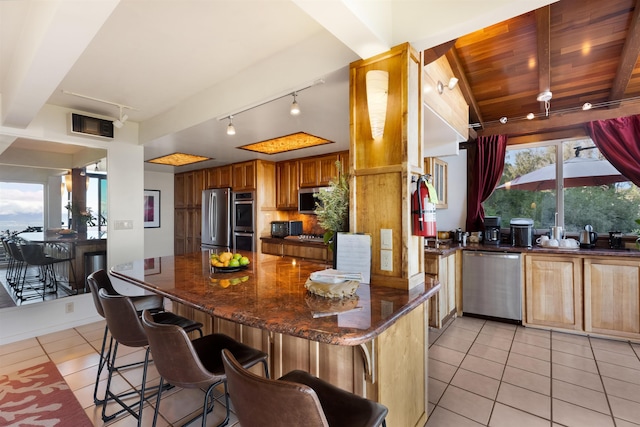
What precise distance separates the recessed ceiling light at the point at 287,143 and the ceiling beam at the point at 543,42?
2.32 meters

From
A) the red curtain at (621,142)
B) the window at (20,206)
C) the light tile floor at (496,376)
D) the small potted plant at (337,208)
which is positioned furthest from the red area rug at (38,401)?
the red curtain at (621,142)

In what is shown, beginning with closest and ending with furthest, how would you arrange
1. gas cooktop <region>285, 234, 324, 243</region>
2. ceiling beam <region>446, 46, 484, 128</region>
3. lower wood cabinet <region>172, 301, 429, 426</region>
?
lower wood cabinet <region>172, 301, 429, 426</region>, ceiling beam <region>446, 46, 484, 128</region>, gas cooktop <region>285, 234, 324, 243</region>

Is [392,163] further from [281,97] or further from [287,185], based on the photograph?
[287,185]

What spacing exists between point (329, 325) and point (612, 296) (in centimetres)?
363

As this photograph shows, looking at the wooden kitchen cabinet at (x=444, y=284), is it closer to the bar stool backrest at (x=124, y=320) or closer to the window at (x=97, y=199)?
the bar stool backrest at (x=124, y=320)

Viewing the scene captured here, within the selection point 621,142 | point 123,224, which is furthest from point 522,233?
point 123,224

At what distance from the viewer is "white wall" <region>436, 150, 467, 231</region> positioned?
176 inches

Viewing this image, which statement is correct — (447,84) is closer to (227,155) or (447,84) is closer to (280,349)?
(280,349)

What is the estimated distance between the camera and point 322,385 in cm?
123

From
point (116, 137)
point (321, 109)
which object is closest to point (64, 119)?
point (116, 137)

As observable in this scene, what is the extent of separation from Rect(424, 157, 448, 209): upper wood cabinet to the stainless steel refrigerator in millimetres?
3370

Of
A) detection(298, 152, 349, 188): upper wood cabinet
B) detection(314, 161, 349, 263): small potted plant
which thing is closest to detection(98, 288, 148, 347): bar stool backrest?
detection(314, 161, 349, 263): small potted plant

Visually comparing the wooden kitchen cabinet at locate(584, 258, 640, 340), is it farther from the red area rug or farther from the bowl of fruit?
the red area rug

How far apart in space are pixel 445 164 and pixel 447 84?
73.3 inches
